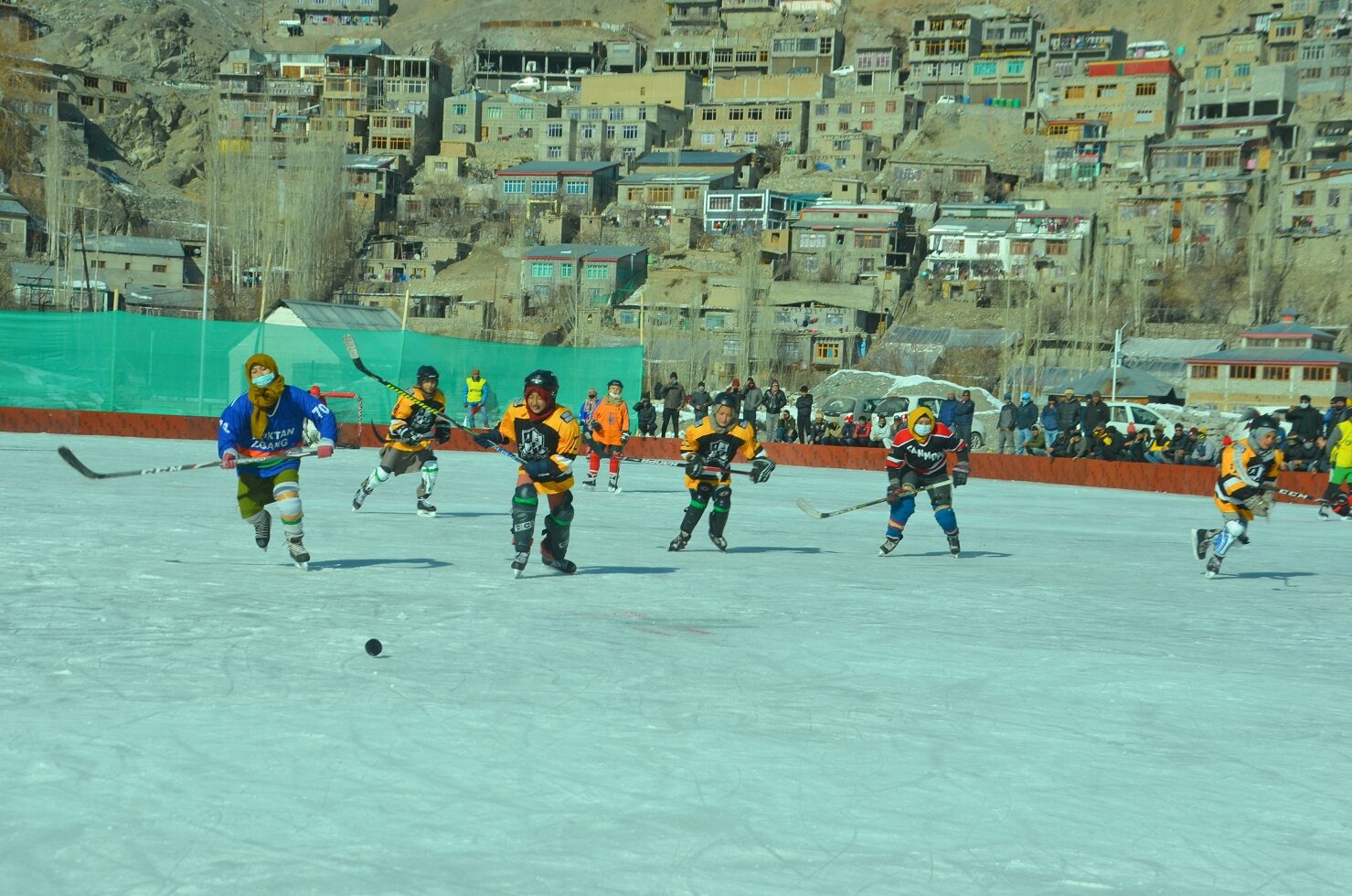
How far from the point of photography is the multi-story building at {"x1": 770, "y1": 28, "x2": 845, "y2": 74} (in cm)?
12288

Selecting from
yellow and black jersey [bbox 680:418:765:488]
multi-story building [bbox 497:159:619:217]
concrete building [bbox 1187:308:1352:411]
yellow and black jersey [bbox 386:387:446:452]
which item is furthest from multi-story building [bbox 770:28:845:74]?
yellow and black jersey [bbox 680:418:765:488]

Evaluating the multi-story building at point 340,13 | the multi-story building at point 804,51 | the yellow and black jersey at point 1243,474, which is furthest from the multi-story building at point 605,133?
the yellow and black jersey at point 1243,474

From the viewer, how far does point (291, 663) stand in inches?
261

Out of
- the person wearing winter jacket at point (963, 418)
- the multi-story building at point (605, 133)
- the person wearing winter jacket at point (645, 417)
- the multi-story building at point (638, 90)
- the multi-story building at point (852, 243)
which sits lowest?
the person wearing winter jacket at point (645, 417)

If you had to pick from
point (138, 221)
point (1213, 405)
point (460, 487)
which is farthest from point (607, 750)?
point (138, 221)

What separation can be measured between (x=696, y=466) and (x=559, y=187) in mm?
93953

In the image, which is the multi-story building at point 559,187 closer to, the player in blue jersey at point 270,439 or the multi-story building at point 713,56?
the multi-story building at point 713,56

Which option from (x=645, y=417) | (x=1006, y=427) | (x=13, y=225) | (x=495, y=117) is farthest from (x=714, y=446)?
(x=495, y=117)

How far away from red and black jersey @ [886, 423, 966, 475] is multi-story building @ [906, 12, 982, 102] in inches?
4322

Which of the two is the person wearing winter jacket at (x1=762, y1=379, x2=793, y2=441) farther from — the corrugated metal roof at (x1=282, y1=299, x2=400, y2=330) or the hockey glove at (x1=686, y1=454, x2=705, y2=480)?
the corrugated metal roof at (x1=282, y1=299, x2=400, y2=330)

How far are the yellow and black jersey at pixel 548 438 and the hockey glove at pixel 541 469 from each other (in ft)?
0.09

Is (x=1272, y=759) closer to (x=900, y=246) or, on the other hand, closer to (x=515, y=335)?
(x=515, y=335)

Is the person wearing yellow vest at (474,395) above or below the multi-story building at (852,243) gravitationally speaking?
below

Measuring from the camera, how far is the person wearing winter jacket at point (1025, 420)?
3139cm
